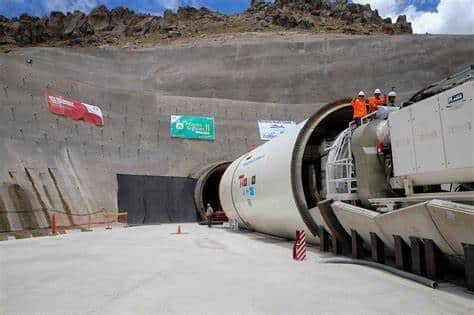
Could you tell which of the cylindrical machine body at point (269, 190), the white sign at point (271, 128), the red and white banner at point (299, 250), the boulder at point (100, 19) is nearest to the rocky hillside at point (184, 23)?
the boulder at point (100, 19)

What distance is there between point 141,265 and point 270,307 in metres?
4.21

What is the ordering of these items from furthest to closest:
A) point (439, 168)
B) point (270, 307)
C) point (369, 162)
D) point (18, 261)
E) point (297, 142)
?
point (297, 142), point (18, 261), point (369, 162), point (439, 168), point (270, 307)

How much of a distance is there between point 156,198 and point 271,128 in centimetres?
1116

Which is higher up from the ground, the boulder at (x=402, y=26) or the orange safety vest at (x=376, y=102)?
the boulder at (x=402, y=26)

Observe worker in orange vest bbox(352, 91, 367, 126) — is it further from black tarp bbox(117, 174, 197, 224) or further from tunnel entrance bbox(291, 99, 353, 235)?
black tarp bbox(117, 174, 197, 224)

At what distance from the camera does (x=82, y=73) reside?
41875 mm

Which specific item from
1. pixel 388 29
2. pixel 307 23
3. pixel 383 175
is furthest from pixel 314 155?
pixel 388 29

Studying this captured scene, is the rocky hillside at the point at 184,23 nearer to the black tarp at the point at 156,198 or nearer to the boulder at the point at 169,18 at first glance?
the boulder at the point at 169,18

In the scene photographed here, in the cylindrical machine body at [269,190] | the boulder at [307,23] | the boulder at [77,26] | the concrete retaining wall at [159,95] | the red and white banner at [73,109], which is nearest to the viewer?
the cylindrical machine body at [269,190]

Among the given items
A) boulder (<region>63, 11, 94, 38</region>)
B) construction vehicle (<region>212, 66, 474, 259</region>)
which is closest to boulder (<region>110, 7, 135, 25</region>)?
boulder (<region>63, 11, 94, 38</region>)

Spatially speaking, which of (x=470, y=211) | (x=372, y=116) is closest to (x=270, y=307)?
(x=470, y=211)

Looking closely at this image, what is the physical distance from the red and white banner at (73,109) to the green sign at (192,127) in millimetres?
5298

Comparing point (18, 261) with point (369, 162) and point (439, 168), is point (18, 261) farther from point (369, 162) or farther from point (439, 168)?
point (439, 168)

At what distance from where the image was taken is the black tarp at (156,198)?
25734mm
